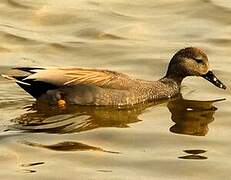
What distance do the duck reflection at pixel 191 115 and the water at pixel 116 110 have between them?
1 cm

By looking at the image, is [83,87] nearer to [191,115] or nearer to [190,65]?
[191,115]

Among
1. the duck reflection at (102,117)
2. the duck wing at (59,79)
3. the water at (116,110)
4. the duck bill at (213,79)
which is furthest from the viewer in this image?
the duck bill at (213,79)

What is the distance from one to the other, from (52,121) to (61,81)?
2.13ft

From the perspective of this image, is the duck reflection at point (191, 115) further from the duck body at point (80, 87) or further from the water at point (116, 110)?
the duck body at point (80, 87)

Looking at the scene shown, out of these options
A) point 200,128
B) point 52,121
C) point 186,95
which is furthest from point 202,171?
point 186,95

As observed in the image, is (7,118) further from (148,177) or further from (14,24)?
(14,24)

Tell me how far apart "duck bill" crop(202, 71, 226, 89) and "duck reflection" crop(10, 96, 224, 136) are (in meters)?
0.44

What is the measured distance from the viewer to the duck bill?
32.5 ft

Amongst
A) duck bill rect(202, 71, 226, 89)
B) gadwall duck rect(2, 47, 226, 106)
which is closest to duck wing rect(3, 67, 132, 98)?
gadwall duck rect(2, 47, 226, 106)

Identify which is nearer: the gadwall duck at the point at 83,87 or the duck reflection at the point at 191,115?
the duck reflection at the point at 191,115

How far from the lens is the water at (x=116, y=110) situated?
23.5 feet

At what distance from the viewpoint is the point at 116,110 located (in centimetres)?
927

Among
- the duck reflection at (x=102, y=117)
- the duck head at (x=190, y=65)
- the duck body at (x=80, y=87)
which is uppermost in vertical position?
the duck head at (x=190, y=65)

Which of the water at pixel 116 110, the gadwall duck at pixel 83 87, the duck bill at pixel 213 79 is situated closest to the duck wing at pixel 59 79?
the gadwall duck at pixel 83 87
